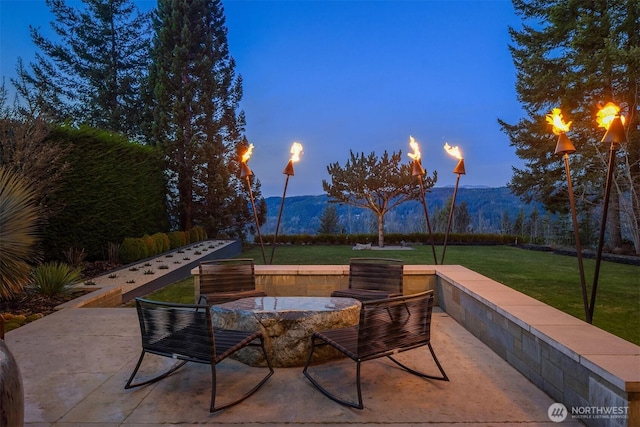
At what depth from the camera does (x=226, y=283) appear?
189 inches

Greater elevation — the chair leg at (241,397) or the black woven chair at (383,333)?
the black woven chair at (383,333)

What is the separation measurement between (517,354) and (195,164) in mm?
16769

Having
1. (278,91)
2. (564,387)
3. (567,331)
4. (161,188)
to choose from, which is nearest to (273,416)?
(564,387)

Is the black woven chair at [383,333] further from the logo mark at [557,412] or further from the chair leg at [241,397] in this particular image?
the logo mark at [557,412]

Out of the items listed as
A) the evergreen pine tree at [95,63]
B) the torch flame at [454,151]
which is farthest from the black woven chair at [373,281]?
the evergreen pine tree at [95,63]

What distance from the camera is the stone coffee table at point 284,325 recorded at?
3.39 metres

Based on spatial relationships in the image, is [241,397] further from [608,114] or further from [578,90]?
[578,90]

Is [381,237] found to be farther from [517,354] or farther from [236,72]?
[517,354]

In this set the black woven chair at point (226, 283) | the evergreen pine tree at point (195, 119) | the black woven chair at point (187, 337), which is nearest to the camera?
the black woven chair at point (187, 337)

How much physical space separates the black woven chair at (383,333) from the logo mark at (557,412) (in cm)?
71

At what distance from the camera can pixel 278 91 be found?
2389cm

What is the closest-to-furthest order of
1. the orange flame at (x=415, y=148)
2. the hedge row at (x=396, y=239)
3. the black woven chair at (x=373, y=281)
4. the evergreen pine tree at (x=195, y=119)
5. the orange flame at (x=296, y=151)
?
the black woven chair at (x=373, y=281)
the orange flame at (x=296, y=151)
the orange flame at (x=415, y=148)
the evergreen pine tree at (x=195, y=119)
the hedge row at (x=396, y=239)

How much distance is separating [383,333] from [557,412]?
3.78ft

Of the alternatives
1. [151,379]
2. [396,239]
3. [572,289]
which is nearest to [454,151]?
[572,289]
